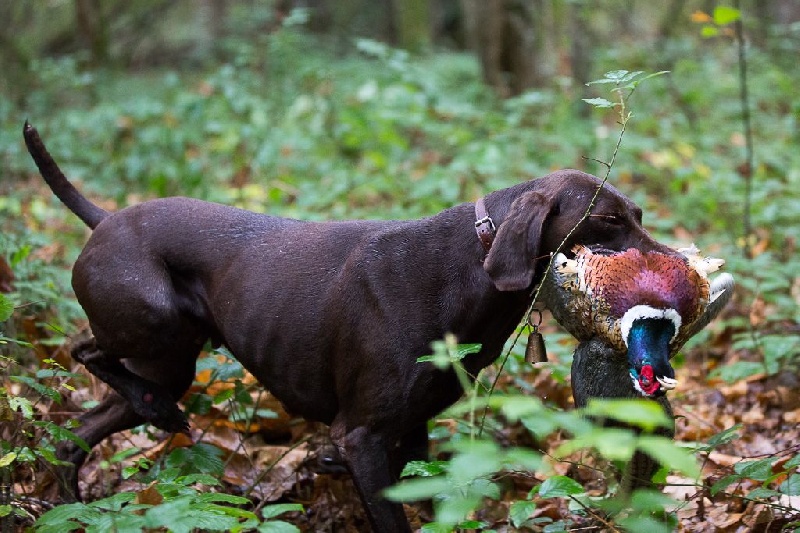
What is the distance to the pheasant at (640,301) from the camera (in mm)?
2834

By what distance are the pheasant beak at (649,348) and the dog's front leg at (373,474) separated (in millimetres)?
1077

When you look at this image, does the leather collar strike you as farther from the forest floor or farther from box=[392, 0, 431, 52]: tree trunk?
box=[392, 0, 431, 52]: tree trunk

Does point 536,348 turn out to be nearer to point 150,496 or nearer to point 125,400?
point 150,496

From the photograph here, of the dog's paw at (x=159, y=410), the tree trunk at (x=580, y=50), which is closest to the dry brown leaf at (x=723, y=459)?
the dog's paw at (x=159, y=410)

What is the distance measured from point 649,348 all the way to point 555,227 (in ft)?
2.03

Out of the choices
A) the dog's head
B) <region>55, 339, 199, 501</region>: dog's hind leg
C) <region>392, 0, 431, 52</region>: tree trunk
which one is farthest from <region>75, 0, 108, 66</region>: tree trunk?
the dog's head

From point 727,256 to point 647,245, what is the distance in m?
3.43

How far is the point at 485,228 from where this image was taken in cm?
333

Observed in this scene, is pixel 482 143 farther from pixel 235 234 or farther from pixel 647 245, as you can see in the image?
pixel 647 245

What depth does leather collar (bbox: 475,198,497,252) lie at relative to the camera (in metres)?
3.30

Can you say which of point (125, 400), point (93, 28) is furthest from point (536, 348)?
point (93, 28)

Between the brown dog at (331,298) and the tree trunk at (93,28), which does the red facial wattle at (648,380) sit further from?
the tree trunk at (93,28)

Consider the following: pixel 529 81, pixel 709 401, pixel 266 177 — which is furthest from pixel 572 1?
pixel 709 401

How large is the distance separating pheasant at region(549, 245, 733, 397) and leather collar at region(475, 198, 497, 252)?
29 cm
